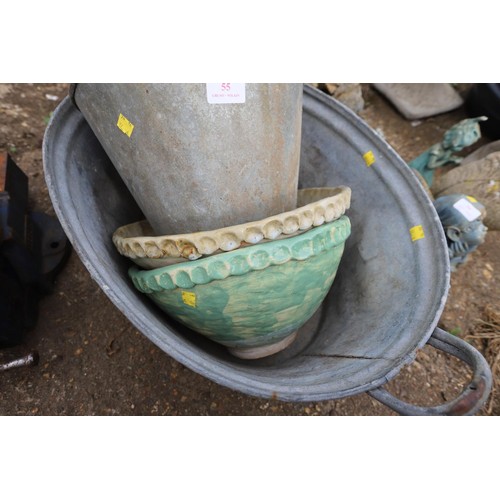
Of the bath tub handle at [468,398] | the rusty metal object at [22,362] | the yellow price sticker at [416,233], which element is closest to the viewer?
the bath tub handle at [468,398]

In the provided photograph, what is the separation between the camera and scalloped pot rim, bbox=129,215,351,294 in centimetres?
72

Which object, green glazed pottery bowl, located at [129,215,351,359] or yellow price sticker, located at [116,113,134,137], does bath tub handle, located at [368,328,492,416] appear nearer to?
green glazed pottery bowl, located at [129,215,351,359]

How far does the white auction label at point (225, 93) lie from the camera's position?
2.31 ft

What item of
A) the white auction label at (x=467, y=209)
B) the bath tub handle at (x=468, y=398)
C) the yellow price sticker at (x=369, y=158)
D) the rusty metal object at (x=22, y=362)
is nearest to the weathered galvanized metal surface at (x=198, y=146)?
the yellow price sticker at (x=369, y=158)

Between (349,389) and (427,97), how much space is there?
2235 mm

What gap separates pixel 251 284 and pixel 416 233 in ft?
1.78

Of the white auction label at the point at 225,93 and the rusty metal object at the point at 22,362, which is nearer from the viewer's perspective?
the white auction label at the point at 225,93

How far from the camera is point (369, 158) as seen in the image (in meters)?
1.12

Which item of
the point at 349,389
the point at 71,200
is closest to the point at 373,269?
the point at 349,389

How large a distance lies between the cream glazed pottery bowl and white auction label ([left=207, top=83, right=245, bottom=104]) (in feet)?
0.79

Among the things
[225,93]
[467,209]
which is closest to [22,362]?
[225,93]

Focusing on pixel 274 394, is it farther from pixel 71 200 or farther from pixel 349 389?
pixel 71 200

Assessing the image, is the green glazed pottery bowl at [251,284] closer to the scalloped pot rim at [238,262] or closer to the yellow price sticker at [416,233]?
the scalloped pot rim at [238,262]

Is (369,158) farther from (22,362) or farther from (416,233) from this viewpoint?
(22,362)
